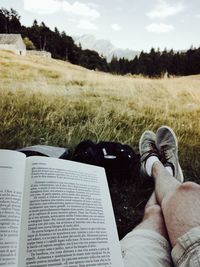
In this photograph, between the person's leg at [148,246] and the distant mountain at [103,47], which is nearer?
the person's leg at [148,246]

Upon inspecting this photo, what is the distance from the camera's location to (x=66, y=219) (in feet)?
1.72

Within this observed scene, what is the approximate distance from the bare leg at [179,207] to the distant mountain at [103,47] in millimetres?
538

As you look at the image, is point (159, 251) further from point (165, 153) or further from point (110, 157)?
point (165, 153)

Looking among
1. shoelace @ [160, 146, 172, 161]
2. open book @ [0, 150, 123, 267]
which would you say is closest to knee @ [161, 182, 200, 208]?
open book @ [0, 150, 123, 267]

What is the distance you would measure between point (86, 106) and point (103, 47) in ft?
0.71

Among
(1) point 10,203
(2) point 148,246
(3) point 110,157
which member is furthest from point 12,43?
(2) point 148,246

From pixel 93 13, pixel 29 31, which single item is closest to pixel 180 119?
pixel 93 13

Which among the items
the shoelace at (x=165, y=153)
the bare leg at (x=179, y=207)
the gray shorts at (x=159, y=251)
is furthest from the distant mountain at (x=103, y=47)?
the gray shorts at (x=159, y=251)

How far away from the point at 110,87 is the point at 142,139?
0.22 meters

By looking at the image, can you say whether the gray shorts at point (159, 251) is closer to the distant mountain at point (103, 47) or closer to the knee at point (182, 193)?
the knee at point (182, 193)

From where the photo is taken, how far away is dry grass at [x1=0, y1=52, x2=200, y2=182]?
3.35 ft

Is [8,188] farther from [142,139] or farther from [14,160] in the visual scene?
[142,139]

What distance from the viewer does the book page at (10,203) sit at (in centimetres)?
45

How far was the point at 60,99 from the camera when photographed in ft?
3.52
